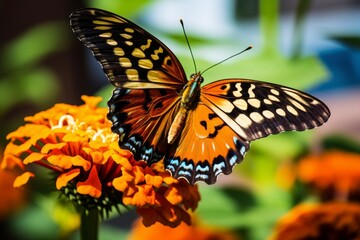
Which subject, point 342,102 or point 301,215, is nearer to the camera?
point 301,215

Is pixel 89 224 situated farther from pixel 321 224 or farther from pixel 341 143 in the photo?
pixel 341 143

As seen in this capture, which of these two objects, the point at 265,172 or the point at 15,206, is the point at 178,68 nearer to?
the point at 265,172

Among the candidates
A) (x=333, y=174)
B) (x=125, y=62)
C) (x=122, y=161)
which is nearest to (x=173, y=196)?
(x=122, y=161)

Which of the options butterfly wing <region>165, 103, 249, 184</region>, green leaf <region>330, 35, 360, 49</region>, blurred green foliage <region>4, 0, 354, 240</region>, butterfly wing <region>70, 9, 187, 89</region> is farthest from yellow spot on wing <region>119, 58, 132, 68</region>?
green leaf <region>330, 35, 360, 49</region>

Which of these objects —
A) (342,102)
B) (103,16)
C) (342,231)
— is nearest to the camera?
(103,16)

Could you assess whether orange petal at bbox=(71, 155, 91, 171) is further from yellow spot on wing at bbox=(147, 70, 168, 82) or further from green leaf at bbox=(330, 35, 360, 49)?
green leaf at bbox=(330, 35, 360, 49)

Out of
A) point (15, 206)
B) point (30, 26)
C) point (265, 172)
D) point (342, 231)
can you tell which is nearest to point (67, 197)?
point (342, 231)
